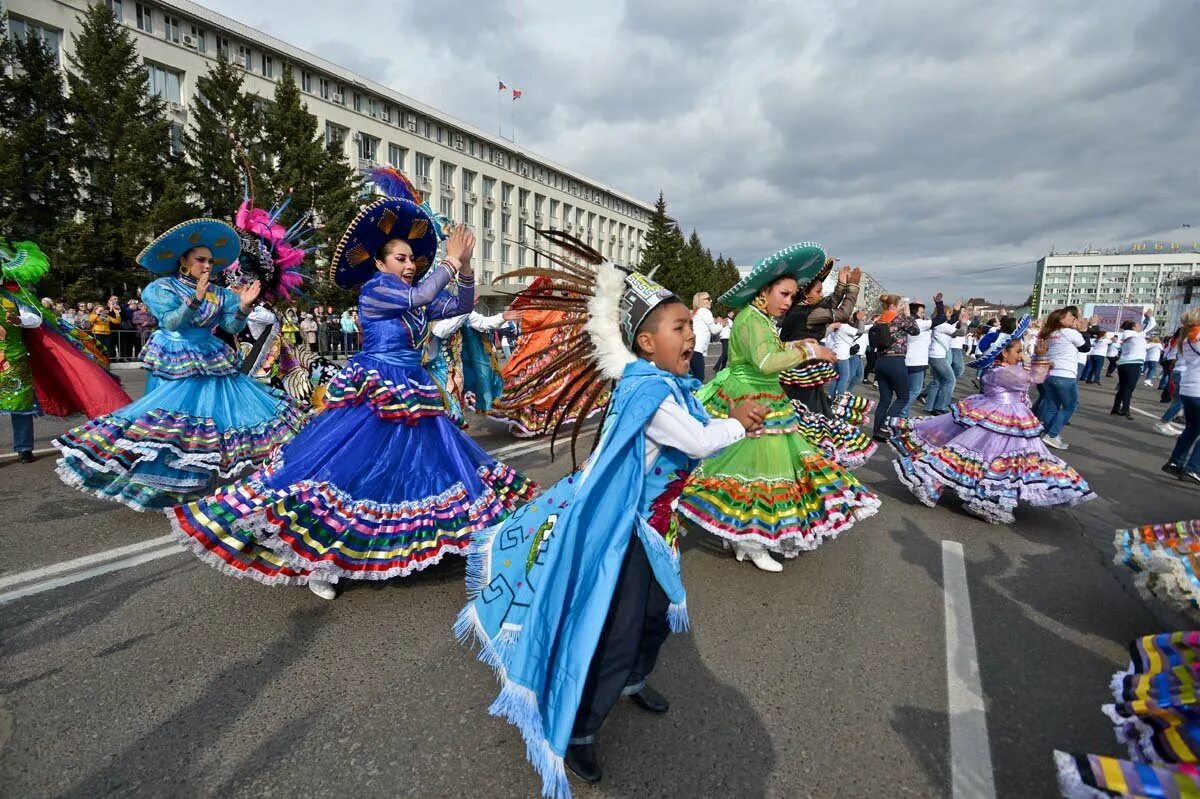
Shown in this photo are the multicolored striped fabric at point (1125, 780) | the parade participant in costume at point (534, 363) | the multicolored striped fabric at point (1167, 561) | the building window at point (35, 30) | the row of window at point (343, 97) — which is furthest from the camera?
the row of window at point (343, 97)

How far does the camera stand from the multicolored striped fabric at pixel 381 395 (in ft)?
11.6

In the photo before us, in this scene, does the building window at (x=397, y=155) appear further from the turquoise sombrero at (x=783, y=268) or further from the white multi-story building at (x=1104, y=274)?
the white multi-story building at (x=1104, y=274)

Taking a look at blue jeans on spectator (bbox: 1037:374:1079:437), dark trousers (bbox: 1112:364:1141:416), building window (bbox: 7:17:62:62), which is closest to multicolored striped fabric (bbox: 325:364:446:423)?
blue jeans on spectator (bbox: 1037:374:1079:437)

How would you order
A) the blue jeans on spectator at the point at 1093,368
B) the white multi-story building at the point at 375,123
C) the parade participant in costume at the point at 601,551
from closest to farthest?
the parade participant in costume at the point at 601,551 → the blue jeans on spectator at the point at 1093,368 → the white multi-story building at the point at 375,123

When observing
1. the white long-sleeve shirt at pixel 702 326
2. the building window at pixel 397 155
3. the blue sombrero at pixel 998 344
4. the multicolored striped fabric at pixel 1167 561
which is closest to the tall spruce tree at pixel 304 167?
the building window at pixel 397 155

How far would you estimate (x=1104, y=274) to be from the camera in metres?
105

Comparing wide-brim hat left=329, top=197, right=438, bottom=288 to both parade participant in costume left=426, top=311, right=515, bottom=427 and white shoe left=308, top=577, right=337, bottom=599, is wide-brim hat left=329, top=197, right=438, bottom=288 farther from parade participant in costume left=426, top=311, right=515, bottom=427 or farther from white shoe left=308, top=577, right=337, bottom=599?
parade participant in costume left=426, top=311, right=515, bottom=427

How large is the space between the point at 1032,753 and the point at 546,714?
1940 mm

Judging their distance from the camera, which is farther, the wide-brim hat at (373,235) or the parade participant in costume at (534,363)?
the wide-brim hat at (373,235)

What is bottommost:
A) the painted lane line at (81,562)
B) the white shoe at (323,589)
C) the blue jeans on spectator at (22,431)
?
the painted lane line at (81,562)

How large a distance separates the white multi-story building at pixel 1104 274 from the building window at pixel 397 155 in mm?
98590

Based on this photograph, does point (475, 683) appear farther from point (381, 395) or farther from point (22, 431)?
point (22, 431)

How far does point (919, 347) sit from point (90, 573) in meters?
9.72

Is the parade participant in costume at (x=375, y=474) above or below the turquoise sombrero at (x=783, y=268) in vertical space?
below
